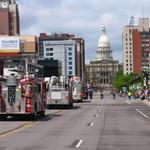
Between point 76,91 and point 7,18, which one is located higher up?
point 7,18

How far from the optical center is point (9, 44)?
12531cm

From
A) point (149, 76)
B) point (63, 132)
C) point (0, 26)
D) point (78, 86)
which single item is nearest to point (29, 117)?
point (63, 132)

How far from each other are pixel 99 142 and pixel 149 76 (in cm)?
9937

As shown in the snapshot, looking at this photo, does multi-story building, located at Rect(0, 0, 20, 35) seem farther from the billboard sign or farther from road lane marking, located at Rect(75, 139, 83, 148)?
road lane marking, located at Rect(75, 139, 83, 148)

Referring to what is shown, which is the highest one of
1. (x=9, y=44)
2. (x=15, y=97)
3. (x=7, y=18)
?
(x=7, y=18)

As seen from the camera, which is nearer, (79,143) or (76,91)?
(79,143)

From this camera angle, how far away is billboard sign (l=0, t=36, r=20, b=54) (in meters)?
124

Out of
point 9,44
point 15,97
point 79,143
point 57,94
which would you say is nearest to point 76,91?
point 57,94

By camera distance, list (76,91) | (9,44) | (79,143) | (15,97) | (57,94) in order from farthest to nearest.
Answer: (9,44), (76,91), (57,94), (15,97), (79,143)

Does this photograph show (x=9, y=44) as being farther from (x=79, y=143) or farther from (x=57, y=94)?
(x=79, y=143)

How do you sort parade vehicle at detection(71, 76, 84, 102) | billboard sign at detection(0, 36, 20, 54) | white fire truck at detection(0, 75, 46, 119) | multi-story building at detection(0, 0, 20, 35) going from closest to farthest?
white fire truck at detection(0, 75, 46, 119)
parade vehicle at detection(71, 76, 84, 102)
billboard sign at detection(0, 36, 20, 54)
multi-story building at detection(0, 0, 20, 35)

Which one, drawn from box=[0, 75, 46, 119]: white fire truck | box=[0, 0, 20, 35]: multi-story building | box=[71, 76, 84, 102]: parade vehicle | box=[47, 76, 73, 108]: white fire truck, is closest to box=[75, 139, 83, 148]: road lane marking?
box=[0, 75, 46, 119]: white fire truck

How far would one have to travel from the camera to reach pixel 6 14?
191125mm

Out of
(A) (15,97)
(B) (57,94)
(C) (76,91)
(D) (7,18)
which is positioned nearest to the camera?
(A) (15,97)
